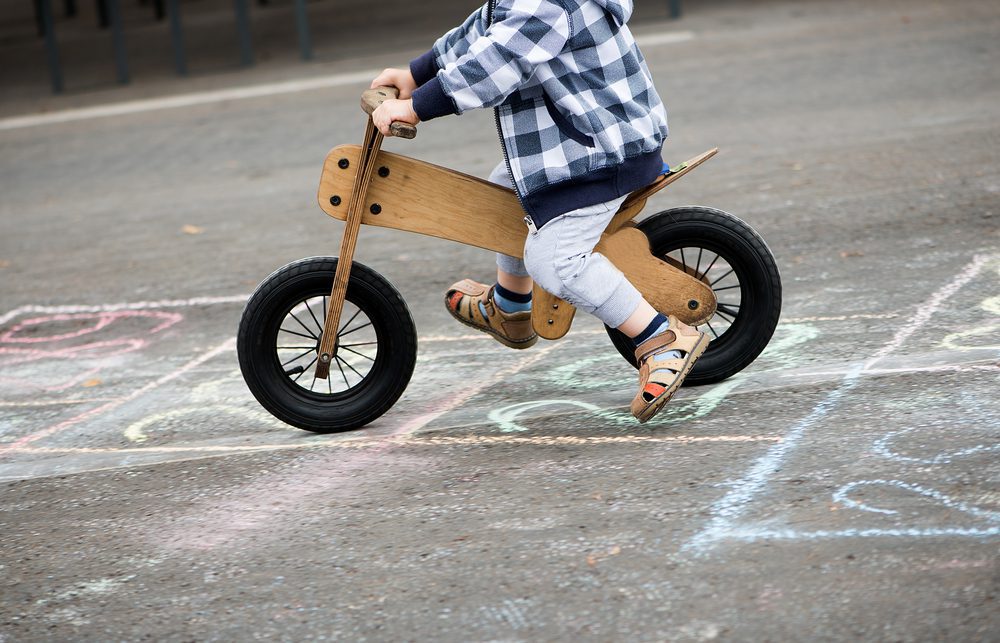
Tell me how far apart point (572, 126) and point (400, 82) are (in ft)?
2.36

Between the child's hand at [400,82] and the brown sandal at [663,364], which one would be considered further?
the child's hand at [400,82]

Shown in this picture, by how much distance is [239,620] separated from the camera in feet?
10.4

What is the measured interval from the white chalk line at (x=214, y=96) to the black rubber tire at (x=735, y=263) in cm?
849

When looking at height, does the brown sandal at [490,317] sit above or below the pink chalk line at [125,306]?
above

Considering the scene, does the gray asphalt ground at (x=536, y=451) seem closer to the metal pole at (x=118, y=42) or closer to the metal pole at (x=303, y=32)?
the metal pole at (x=303, y=32)

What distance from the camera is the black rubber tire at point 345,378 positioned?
4312mm

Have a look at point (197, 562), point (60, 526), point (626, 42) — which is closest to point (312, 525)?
point (197, 562)

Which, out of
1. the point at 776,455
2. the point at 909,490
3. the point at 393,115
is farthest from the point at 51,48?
the point at 909,490

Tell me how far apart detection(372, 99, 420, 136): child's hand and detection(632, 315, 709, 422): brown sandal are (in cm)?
110

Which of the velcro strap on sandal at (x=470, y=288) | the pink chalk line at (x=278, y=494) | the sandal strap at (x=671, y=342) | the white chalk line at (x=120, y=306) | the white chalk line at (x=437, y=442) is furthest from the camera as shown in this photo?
the white chalk line at (x=120, y=306)

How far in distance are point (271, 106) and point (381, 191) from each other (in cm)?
805

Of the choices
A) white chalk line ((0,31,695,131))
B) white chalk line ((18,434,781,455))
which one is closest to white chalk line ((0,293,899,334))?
white chalk line ((18,434,781,455))

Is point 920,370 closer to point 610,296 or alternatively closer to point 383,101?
point 610,296

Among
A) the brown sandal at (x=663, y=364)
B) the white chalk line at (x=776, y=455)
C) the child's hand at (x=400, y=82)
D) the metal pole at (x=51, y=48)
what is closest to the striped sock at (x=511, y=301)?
the brown sandal at (x=663, y=364)
